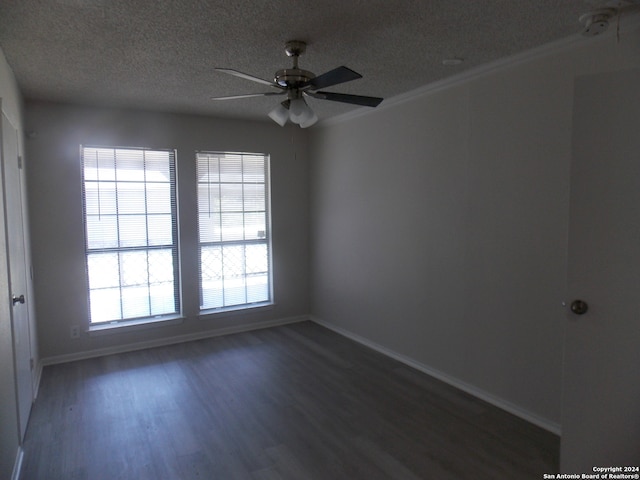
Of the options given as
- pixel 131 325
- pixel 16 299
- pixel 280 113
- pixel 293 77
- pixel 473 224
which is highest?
pixel 293 77

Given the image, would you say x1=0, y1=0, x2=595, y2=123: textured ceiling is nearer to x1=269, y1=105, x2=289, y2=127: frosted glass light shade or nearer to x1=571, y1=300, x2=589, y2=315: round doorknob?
x1=269, y1=105, x2=289, y2=127: frosted glass light shade

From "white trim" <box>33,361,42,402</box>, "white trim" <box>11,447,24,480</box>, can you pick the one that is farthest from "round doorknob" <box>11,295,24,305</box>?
"white trim" <box>33,361,42,402</box>

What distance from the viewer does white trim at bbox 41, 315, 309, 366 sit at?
4189mm

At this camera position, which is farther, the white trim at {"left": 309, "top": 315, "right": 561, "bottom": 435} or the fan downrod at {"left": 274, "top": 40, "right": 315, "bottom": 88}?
the white trim at {"left": 309, "top": 315, "right": 561, "bottom": 435}

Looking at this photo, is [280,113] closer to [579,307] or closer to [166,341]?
[579,307]

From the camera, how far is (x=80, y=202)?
4195mm

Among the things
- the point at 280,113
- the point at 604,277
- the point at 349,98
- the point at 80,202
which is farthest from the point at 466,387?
the point at 80,202

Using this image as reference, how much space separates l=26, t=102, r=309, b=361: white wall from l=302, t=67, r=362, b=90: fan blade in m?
2.59

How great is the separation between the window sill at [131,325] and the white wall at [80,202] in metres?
0.04

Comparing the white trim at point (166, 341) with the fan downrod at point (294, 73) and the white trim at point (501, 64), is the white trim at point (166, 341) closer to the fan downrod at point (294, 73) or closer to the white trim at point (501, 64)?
the white trim at point (501, 64)

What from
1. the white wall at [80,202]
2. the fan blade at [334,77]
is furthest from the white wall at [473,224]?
the fan blade at [334,77]

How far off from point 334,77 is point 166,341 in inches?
141

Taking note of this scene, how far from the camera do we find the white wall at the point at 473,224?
9.16 feet

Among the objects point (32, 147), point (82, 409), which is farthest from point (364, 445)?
point (32, 147)
